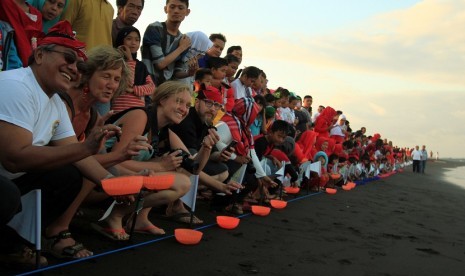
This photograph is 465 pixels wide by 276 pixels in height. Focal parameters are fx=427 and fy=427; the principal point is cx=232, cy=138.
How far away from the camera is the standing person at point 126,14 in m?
4.09

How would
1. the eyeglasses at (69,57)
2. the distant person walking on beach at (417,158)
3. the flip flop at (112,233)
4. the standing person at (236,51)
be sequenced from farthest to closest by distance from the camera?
the distant person walking on beach at (417,158) < the standing person at (236,51) < the flip flop at (112,233) < the eyeglasses at (69,57)

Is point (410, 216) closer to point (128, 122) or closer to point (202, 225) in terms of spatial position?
point (202, 225)

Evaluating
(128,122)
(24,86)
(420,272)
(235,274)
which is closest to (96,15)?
(128,122)

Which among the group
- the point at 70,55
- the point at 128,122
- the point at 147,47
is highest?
the point at 147,47

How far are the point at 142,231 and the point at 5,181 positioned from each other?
152cm

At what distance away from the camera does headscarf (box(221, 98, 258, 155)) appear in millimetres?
4633

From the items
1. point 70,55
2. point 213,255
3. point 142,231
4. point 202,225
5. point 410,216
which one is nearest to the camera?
point 70,55

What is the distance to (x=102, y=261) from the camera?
2383 mm

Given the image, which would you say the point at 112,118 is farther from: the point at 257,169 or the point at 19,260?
the point at 257,169

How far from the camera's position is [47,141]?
2148mm

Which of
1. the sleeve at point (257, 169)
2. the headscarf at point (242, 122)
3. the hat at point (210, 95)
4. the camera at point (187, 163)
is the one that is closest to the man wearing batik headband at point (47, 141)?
the camera at point (187, 163)

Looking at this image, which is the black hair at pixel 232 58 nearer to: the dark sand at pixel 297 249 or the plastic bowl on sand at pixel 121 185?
the dark sand at pixel 297 249

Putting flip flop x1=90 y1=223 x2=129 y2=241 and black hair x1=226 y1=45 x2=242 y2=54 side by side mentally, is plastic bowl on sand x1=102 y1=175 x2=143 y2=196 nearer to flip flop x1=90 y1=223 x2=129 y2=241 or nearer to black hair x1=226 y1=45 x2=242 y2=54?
flip flop x1=90 y1=223 x2=129 y2=241

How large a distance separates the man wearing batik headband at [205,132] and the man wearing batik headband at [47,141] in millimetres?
1527
